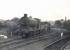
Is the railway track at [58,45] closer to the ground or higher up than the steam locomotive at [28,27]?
closer to the ground

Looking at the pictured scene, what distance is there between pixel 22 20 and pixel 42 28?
66cm

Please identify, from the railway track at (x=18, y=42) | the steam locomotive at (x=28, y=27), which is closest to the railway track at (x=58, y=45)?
the railway track at (x=18, y=42)

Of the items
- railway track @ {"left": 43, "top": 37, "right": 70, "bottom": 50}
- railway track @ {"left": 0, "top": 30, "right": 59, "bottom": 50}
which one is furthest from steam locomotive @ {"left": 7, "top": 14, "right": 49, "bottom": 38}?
railway track @ {"left": 43, "top": 37, "right": 70, "bottom": 50}

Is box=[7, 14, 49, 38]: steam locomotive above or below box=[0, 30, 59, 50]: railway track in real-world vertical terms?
above

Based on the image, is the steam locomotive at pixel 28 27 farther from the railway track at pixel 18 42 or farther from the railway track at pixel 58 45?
the railway track at pixel 58 45

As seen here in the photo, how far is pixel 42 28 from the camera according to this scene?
5074 millimetres

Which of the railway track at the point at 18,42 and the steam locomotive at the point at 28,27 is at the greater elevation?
the steam locomotive at the point at 28,27

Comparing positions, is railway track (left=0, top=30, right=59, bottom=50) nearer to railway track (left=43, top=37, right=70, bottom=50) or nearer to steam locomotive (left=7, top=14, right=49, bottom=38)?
steam locomotive (left=7, top=14, right=49, bottom=38)

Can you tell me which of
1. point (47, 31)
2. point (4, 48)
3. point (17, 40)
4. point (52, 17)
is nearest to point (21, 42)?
point (17, 40)

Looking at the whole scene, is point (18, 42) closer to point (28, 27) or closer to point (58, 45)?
point (28, 27)

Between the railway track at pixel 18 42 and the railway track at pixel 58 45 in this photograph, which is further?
the railway track at pixel 58 45

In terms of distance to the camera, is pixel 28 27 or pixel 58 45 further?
pixel 58 45

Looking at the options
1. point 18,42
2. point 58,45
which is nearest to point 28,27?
point 18,42

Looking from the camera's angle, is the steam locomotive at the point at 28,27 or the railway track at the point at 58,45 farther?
the railway track at the point at 58,45
